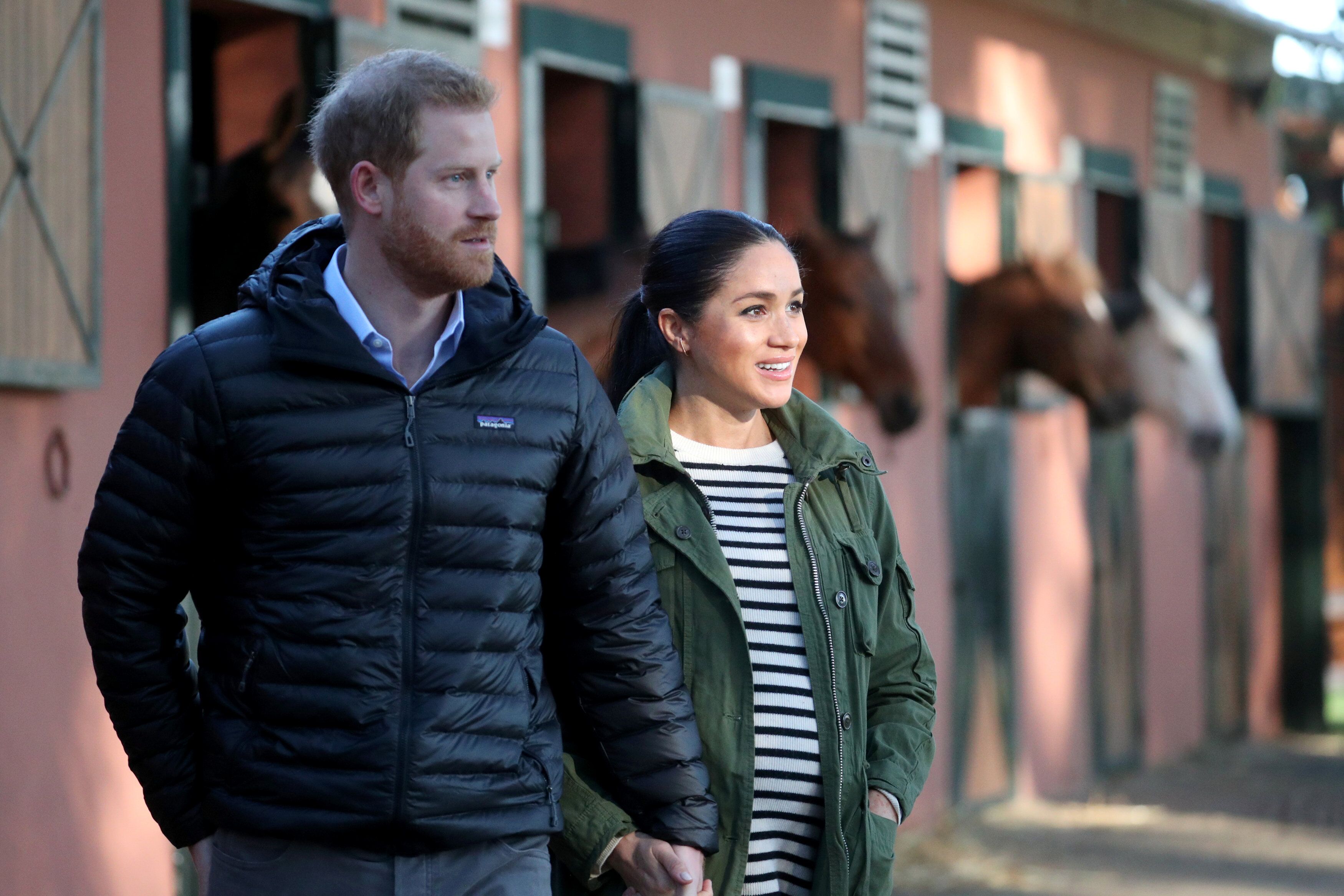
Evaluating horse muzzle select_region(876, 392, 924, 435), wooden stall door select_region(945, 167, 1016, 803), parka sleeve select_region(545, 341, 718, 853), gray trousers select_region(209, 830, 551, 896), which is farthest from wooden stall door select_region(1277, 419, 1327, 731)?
gray trousers select_region(209, 830, 551, 896)

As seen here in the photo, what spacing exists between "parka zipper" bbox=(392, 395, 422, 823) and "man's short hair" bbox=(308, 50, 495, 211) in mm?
325

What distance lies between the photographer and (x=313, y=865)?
2105mm

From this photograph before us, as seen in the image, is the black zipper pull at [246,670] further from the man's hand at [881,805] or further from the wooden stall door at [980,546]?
the wooden stall door at [980,546]

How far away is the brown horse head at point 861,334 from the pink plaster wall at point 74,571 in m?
2.95

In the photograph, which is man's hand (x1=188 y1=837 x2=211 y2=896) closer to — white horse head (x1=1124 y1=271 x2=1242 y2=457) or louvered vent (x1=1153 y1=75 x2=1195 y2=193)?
white horse head (x1=1124 y1=271 x2=1242 y2=457)

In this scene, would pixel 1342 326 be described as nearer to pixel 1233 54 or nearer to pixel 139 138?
pixel 1233 54

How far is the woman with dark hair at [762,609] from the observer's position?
2449 mm

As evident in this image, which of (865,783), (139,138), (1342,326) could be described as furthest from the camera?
(1342,326)

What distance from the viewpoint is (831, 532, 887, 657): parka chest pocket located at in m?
2.53

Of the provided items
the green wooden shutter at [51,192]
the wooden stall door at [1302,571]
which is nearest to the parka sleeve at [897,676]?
the green wooden shutter at [51,192]

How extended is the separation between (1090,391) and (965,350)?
2.20ft

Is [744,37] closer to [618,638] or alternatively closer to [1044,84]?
[1044,84]

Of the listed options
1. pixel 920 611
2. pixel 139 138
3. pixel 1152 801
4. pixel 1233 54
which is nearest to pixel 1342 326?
pixel 1233 54

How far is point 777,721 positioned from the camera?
97.8 inches
